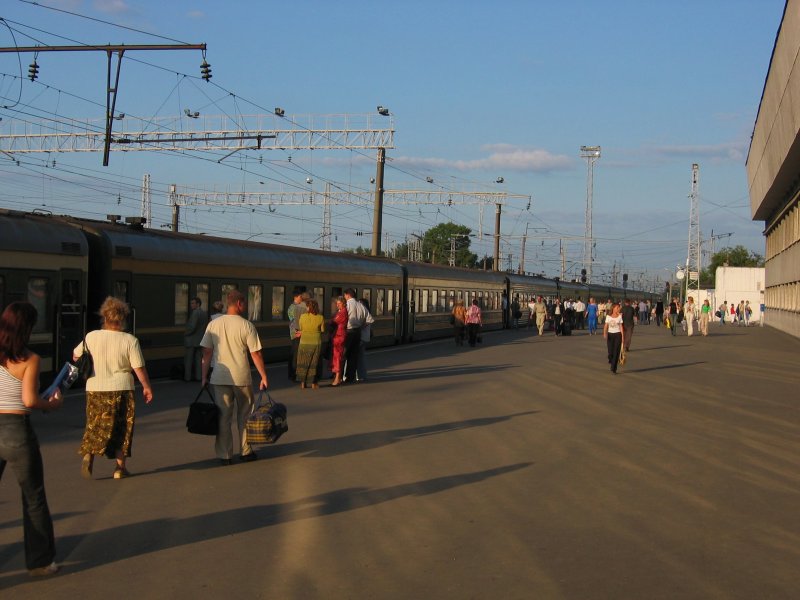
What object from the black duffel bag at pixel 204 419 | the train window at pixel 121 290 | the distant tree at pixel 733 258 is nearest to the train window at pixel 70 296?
the train window at pixel 121 290

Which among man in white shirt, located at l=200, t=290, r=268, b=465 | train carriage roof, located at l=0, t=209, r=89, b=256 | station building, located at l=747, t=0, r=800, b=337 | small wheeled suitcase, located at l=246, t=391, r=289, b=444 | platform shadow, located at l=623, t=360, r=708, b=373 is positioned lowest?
platform shadow, located at l=623, t=360, r=708, b=373

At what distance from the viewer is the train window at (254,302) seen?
24.6m

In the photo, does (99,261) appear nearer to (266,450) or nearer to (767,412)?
(266,450)

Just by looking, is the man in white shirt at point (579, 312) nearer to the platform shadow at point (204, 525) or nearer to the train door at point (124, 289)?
the train door at point (124, 289)

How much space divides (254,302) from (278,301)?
4.53ft

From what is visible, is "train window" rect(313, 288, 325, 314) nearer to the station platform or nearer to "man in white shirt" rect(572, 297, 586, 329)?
the station platform

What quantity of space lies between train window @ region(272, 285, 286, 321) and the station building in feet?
46.5

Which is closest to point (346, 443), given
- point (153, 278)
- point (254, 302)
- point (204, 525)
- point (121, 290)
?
point (204, 525)

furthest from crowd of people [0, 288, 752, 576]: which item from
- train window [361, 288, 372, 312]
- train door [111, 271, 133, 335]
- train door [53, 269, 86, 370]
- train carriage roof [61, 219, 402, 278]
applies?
train window [361, 288, 372, 312]

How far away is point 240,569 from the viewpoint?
6.39 meters

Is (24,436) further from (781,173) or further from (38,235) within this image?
(781,173)

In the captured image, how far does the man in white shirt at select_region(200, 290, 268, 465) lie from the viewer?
404 inches

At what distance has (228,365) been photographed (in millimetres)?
10258

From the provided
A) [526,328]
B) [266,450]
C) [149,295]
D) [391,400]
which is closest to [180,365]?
[149,295]
